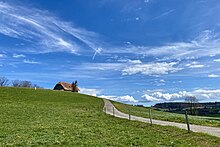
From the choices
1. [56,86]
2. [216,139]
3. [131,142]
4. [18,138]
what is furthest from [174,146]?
[56,86]

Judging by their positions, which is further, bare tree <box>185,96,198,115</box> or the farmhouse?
the farmhouse

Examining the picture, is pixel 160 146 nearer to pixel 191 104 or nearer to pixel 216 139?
pixel 216 139

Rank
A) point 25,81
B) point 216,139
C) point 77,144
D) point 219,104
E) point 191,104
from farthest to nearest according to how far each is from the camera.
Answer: point 25,81, point 219,104, point 191,104, point 216,139, point 77,144

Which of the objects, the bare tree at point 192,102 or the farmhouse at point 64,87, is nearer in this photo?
the bare tree at point 192,102

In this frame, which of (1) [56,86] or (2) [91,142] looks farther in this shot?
(1) [56,86]

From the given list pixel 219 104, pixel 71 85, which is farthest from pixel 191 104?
pixel 71 85

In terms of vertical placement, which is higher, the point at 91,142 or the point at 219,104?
the point at 219,104

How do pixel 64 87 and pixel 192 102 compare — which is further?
pixel 64 87

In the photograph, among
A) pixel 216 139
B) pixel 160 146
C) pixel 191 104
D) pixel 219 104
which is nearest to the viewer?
pixel 160 146

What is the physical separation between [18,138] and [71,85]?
149577mm

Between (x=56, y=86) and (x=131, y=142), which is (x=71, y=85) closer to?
(x=56, y=86)

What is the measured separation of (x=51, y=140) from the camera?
16.2 metres

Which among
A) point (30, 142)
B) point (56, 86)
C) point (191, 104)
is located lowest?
point (30, 142)

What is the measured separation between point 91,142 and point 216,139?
8042mm
